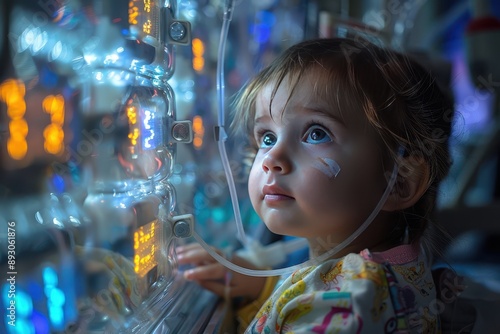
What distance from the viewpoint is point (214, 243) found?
3.77 feet

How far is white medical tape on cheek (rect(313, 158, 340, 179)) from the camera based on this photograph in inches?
28.0

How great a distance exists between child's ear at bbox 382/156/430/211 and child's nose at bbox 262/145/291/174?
164mm

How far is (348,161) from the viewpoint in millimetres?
726

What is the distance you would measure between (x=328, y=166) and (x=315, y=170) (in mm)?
19

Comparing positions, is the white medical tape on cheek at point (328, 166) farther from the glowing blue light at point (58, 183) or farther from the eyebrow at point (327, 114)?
the glowing blue light at point (58, 183)

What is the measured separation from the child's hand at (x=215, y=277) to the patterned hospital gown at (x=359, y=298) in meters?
0.24

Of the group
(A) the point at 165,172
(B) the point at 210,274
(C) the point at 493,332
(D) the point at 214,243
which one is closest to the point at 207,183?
(D) the point at 214,243

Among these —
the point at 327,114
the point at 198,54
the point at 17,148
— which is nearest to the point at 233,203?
the point at 327,114

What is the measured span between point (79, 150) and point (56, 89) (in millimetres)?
100

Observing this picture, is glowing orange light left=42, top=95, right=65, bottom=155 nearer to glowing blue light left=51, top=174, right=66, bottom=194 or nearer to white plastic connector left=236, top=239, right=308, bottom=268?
glowing blue light left=51, top=174, right=66, bottom=194

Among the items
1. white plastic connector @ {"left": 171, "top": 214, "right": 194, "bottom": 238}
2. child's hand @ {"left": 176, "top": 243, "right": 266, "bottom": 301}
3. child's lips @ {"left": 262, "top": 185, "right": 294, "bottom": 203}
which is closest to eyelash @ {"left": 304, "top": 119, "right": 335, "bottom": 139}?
child's lips @ {"left": 262, "top": 185, "right": 294, "bottom": 203}

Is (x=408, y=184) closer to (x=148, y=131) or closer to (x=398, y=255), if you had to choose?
(x=398, y=255)

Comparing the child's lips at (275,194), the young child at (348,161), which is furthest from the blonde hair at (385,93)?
the child's lips at (275,194)

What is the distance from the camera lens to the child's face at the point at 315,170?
0.71 metres
